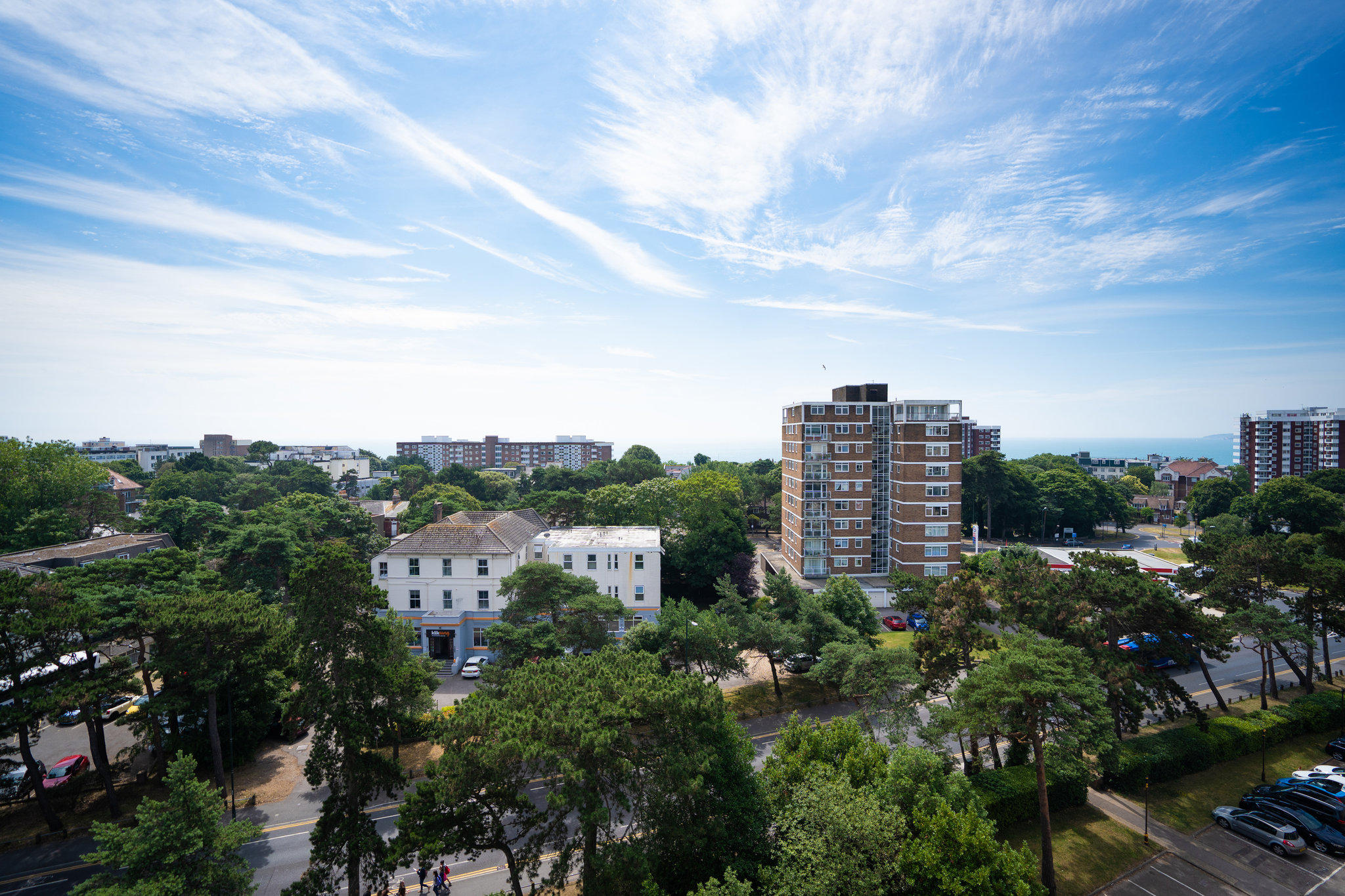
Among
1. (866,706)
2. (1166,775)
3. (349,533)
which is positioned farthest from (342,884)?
(349,533)

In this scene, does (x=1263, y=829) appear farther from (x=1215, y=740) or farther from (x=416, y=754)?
(x=416, y=754)

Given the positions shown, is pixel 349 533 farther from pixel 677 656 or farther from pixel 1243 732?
pixel 1243 732

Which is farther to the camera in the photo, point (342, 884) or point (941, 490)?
point (941, 490)

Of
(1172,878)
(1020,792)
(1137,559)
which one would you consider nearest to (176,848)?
(1020,792)

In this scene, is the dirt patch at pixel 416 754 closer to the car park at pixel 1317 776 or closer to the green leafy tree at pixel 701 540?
the green leafy tree at pixel 701 540

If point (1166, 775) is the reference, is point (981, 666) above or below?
above

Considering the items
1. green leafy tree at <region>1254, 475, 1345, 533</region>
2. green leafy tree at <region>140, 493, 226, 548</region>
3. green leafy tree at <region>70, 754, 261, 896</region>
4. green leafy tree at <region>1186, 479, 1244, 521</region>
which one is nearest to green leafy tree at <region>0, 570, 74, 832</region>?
green leafy tree at <region>70, 754, 261, 896</region>
